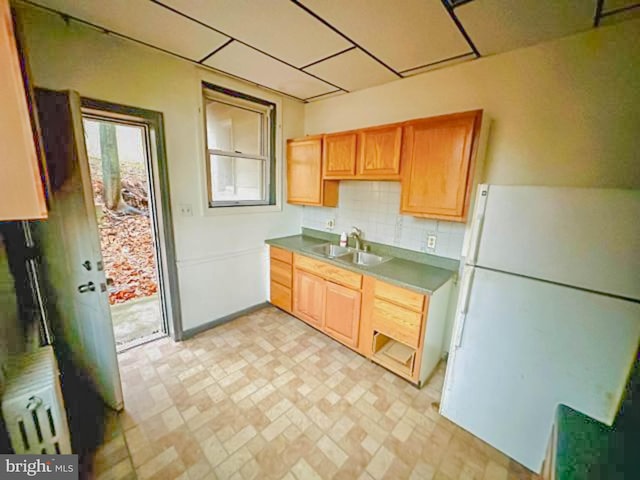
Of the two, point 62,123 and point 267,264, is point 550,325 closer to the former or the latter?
point 267,264

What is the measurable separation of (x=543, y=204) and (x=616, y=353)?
72 cm

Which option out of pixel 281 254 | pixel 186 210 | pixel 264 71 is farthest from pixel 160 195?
pixel 264 71

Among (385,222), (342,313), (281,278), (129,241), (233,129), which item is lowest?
(342,313)

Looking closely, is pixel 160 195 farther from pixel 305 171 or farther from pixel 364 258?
pixel 364 258

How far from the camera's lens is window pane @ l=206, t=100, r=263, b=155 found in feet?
8.31

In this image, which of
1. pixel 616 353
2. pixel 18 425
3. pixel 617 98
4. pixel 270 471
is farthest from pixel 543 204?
pixel 18 425

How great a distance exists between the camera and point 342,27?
60.0 inches

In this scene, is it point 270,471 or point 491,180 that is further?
point 491,180

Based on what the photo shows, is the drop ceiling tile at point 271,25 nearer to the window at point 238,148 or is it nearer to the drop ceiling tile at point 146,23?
the drop ceiling tile at point 146,23

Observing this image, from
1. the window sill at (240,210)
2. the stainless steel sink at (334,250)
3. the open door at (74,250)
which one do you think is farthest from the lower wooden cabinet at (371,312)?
the open door at (74,250)

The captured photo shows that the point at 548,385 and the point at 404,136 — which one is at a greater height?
the point at 404,136

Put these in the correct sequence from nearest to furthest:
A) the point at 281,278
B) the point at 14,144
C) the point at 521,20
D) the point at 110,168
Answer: the point at 14,144 → the point at 521,20 → the point at 281,278 → the point at 110,168

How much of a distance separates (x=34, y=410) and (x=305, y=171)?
2.49 meters

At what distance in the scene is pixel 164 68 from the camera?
2004mm
